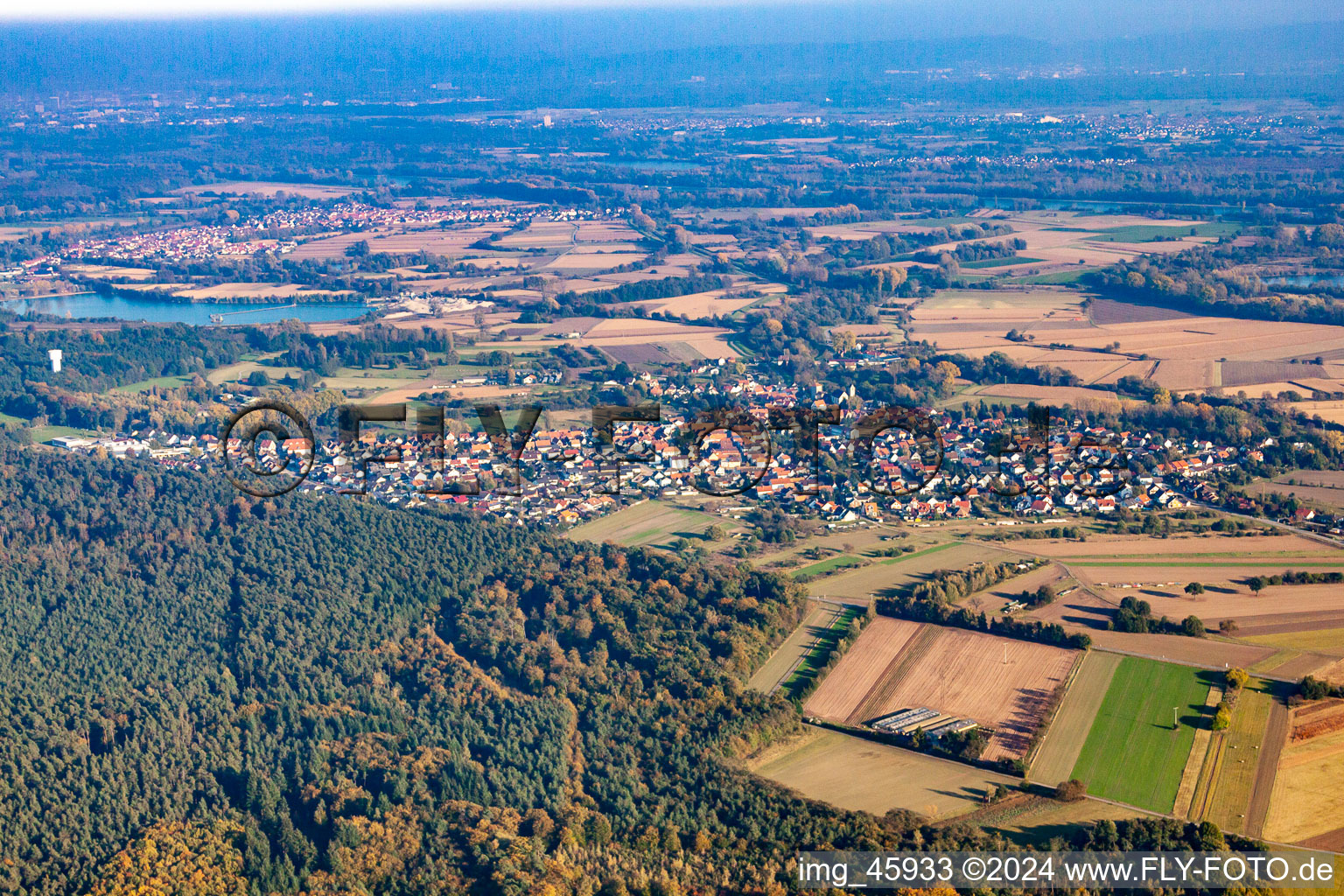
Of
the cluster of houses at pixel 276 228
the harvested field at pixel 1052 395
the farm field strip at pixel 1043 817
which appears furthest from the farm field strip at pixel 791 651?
the cluster of houses at pixel 276 228

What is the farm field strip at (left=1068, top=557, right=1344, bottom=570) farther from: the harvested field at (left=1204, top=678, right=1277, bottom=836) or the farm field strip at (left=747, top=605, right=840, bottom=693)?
the farm field strip at (left=747, top=605, right=840, bottom=693)

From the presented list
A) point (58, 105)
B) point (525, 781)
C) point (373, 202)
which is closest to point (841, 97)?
point (373, 202)

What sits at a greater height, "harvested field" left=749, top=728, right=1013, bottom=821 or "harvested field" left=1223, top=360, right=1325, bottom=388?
"harvested field" left=1223, top=360, right=1325, bottom=388

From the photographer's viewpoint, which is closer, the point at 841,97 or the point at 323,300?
the point at 323,300

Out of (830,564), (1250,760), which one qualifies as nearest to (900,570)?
(830,564)

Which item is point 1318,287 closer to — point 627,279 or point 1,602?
point 627,279

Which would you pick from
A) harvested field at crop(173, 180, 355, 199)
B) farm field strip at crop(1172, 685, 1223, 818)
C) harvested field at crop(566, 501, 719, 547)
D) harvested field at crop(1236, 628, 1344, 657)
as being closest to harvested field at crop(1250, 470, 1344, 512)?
harvested field at crop(1236, 628, 1344, 657)

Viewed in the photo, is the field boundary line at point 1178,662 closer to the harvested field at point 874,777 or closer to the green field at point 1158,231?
the harvested field at point 874,777
